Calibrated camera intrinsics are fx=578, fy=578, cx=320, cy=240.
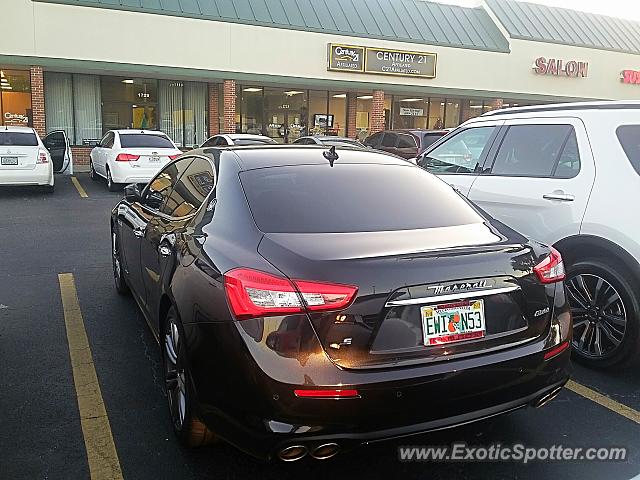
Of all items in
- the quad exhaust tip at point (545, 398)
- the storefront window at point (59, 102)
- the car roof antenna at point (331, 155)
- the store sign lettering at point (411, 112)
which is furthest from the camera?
the store sign lettering at point (411, 112)

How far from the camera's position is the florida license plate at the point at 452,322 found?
2.51 m

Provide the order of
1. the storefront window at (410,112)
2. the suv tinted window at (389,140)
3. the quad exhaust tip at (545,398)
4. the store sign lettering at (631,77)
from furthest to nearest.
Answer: the store sign lettering at (631,77) < the storefront window at (410,112) < the suv tinted window at (389,140) < the quad exhaust tip at (545,398)

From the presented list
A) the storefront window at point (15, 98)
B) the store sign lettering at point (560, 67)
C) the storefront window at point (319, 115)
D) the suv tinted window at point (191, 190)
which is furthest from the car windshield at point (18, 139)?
the store sign lettering at point (560, 67)

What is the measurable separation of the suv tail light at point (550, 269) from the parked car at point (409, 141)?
36.5 ft

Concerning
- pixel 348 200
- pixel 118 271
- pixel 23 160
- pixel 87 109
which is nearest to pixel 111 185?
pixel 23 160

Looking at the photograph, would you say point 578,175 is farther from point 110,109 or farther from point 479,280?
point 110,109

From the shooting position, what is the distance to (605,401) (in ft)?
12.2

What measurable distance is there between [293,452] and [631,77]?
30202 millimetres

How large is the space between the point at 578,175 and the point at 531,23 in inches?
989

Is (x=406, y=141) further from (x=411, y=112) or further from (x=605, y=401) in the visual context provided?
(x=411, y=112)

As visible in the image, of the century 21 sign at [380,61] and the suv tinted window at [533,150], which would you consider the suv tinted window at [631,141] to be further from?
the century 21 sign at [380,61]

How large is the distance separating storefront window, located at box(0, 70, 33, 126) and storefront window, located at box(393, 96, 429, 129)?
14.8 meters

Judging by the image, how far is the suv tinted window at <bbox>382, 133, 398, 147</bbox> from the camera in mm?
15512

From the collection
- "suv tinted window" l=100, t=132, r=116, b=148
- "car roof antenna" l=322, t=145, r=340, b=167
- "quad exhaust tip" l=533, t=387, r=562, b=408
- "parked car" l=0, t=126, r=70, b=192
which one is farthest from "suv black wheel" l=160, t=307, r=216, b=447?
"suv tinted window" l=100, t=132, r=116, b=148
